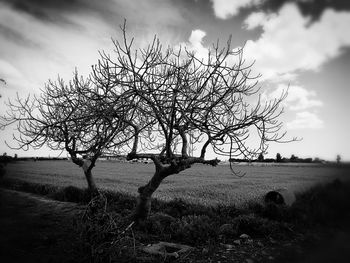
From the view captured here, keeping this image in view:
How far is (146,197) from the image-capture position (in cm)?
763

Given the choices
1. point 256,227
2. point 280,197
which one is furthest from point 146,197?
point 280,197

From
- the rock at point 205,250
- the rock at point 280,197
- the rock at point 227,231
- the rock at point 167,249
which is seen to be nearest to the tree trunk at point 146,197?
the rock at point 167,249

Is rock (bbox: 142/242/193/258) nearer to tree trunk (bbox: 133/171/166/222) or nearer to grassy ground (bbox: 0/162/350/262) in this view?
grassy ground (bbox: 0/162/350/262)

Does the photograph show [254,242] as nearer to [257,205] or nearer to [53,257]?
[257,205]

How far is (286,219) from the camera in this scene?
26.1 ft

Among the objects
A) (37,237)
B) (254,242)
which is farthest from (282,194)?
(37,237)

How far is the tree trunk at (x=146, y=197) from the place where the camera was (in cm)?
757

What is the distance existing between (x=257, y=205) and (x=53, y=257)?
708 cm

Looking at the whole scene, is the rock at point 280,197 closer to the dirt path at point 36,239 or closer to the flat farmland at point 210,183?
the flat farmland at point 210,183

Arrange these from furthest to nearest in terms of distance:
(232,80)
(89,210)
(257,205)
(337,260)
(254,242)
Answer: (257,205) < (254,242) < (232,80) < (89,210) < (337,260)

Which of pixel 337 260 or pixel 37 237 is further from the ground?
pixel 337 260

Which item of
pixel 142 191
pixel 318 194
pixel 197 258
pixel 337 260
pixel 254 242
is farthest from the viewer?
pixel 142 191

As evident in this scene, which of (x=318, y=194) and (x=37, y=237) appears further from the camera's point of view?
(x=37, y=237)

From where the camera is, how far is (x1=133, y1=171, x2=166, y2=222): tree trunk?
7.57 meters
